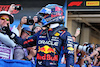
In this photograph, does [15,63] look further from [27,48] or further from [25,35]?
[25,35]

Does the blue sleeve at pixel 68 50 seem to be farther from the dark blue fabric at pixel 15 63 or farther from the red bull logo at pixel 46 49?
the dark blue fabric at pixel 15 63

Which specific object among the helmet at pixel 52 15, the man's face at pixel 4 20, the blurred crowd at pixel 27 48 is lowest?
the blurred crowd at pixel 27 48

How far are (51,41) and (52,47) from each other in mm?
93

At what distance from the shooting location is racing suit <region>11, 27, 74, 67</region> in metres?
3.66

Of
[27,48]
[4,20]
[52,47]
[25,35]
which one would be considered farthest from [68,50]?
[25,35]

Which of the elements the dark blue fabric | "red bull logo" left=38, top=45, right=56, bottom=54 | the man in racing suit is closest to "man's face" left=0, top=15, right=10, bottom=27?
the man in racing suit

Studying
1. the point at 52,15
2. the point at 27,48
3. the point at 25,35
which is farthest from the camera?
the point at 25,35

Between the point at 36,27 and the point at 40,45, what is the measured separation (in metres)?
2.86

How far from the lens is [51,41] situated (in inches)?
147

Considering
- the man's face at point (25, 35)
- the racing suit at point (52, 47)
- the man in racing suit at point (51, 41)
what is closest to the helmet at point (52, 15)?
the man in racing suit at point (51, 41)

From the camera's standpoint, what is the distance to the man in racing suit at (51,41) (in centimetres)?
367

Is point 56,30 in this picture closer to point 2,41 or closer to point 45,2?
point 2,41

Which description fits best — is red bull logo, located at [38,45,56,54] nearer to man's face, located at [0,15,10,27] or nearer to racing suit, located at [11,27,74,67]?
racing suit, located at [11,27,74,67]

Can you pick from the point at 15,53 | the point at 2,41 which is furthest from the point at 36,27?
the point at 2,41
